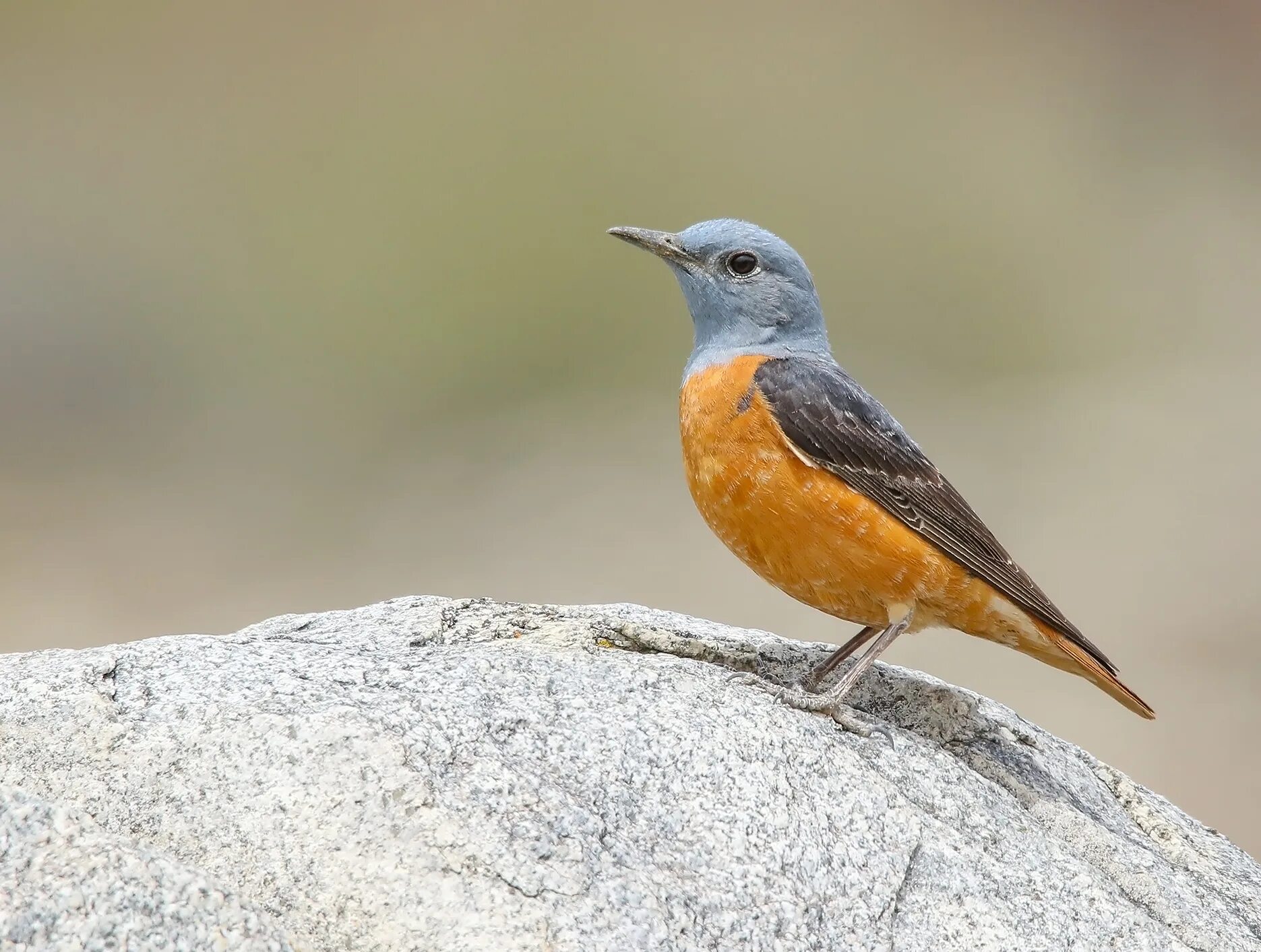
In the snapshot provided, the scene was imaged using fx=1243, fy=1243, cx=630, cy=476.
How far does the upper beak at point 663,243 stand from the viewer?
6.35 meters

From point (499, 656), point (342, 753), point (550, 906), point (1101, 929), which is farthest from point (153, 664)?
point (1101, 929)

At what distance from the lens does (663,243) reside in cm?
636

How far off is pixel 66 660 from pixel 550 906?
2013 millimetres

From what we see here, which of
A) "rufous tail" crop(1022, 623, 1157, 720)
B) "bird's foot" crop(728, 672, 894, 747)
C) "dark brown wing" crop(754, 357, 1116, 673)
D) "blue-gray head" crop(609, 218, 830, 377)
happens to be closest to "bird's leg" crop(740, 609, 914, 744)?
"bird's foot" crop(728, 672, 894, 747)

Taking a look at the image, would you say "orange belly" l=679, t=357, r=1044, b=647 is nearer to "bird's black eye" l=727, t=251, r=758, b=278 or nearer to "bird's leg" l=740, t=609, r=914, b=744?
"bird's leg" l=740, t=609, r=914, b=744

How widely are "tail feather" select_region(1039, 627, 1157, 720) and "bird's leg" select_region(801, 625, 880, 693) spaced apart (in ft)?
2.66

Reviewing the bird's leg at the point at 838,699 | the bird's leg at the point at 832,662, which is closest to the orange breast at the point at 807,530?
the bird's leg at the point at 832,662

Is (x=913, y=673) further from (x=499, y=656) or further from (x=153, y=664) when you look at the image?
(x=153, y=664)

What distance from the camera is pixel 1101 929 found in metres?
4.27

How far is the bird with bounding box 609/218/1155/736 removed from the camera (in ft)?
17.8

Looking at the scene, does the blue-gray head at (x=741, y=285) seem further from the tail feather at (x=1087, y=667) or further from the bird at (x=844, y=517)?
the tail feather at (x=1087, y=667)

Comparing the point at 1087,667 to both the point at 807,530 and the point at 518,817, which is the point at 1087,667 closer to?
the point at 807,530

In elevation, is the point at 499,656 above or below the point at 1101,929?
below

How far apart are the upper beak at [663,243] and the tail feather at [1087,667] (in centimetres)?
251
